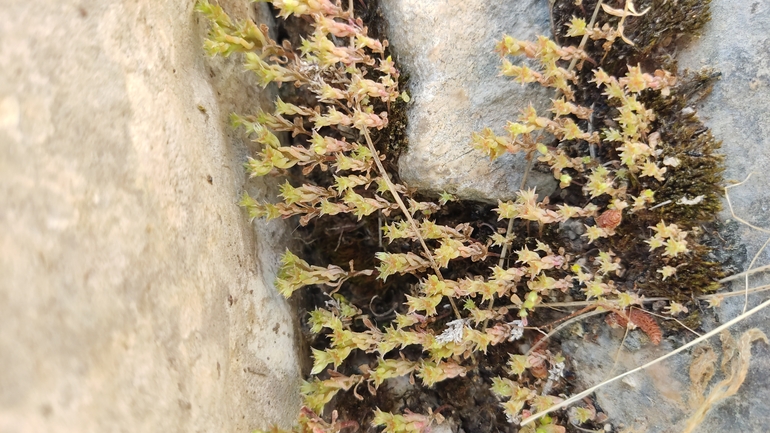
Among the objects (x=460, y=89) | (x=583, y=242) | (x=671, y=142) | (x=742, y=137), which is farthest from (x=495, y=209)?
(x=742, y=137)

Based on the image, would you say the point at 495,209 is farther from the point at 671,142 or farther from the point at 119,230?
the point at 119,230

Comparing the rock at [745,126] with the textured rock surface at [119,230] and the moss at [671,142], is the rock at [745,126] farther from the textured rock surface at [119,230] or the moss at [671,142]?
the textured rock surface at [119,230]

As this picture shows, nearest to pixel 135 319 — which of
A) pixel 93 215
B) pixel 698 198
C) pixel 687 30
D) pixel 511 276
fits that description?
pixel 93 215

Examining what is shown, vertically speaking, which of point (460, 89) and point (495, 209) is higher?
point (460, 89)

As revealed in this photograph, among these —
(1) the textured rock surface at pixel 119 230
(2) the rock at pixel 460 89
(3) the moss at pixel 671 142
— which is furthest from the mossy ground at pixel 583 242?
(1) the textured rock surface at pixel 119 230

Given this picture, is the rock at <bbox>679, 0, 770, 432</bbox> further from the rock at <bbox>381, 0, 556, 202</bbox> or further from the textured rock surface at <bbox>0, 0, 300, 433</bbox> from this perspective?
the textured rock surface at <bbox>0, 0, 300, 433</bbox>

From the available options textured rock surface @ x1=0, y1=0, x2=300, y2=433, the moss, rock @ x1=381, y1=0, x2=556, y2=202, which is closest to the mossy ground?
the moss

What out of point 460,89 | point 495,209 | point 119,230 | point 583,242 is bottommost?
point 583,242
